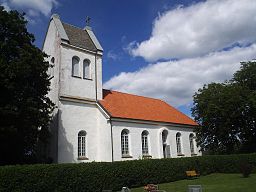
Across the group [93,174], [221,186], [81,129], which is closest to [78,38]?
[81,129]

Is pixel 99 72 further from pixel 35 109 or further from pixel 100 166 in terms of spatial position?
pixel 100 166

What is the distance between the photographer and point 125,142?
96.9 ft

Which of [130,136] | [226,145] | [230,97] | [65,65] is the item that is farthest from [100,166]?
[226,145]

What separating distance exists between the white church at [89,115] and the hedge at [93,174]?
5.31 m

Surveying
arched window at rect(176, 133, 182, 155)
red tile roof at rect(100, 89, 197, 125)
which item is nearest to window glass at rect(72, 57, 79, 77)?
red tile roof at rect(100, 89, 197, 125)

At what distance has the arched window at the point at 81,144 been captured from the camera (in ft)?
88.9

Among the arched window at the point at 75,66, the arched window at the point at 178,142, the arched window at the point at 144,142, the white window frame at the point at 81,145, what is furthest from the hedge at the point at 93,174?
the arched window at the point at 75,66

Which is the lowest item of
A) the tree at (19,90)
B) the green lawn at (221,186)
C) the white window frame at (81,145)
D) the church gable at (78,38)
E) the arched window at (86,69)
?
the green lawn at (221,186)

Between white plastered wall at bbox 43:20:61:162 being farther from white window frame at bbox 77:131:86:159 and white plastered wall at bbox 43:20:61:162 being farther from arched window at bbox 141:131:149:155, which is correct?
arched window at bbox 141:131:149:155

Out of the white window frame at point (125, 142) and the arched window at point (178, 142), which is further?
the arched window at point (178, 142)

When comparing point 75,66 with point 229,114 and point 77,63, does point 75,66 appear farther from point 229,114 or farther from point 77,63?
point 229,114

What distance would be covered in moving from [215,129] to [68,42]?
20.6 metres

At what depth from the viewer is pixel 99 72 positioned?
31.4m

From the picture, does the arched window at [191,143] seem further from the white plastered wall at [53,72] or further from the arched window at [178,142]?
the white plastered wall at [53,72]
